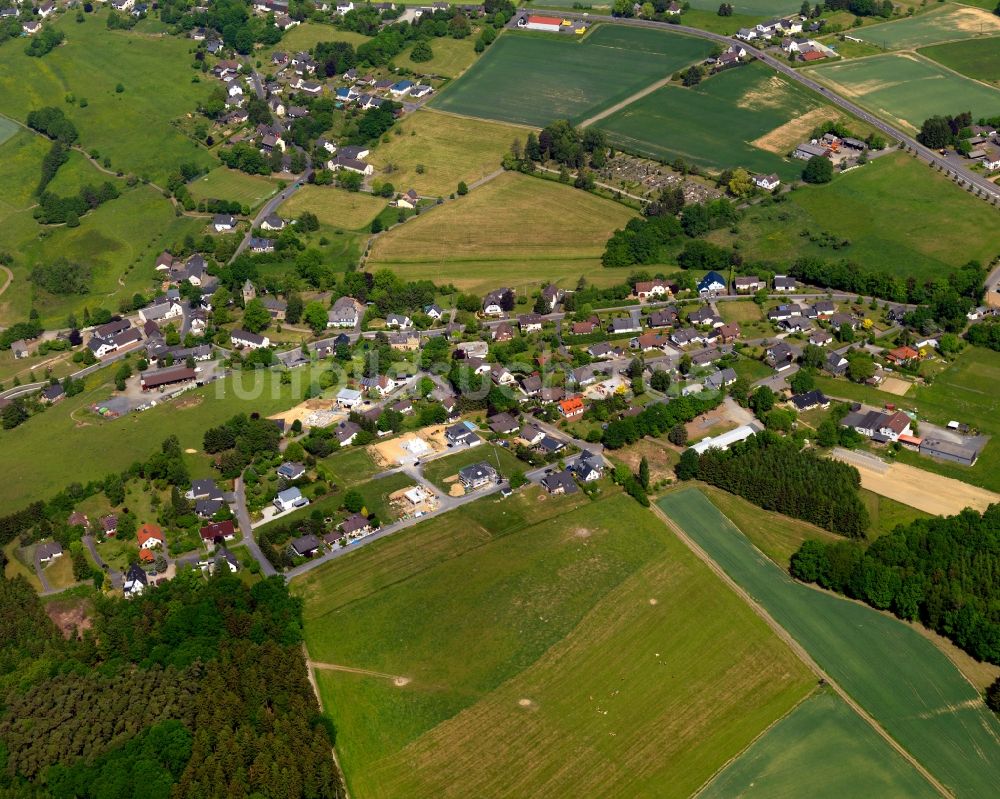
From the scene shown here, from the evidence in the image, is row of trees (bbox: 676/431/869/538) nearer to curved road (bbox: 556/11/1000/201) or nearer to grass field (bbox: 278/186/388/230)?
curved road (bbox: 556/11/1000/201)

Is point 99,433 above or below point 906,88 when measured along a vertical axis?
below

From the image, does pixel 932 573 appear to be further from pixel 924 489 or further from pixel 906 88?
pixel 906 88

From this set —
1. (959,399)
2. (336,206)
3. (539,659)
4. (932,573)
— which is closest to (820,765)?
(932,573)

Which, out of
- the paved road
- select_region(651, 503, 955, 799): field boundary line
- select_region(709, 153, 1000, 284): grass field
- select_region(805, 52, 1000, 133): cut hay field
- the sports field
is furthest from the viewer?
the sports field

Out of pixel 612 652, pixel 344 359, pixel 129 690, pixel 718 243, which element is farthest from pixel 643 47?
pixel 129 690

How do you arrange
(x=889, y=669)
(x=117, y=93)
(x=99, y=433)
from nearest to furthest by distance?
(x=889, y=669), (x=99, y=433), (x=117, y=93)

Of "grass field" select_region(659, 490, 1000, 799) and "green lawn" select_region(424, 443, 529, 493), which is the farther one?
"green lawn" select_region(424, 443, 529, 493)

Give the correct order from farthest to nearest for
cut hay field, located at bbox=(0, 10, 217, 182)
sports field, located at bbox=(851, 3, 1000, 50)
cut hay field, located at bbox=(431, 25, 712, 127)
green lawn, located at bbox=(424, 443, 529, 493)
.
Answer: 1. sports field, located at bbox=(851, 3, 1000, 50)
2. cut hay field, located at bbox=(431, 25, 712, 127)
3. cut hay field, located at bbox=(0, 10, 217, 182)
4. green lawn, located at bbox=(424, 443, 529, 493)

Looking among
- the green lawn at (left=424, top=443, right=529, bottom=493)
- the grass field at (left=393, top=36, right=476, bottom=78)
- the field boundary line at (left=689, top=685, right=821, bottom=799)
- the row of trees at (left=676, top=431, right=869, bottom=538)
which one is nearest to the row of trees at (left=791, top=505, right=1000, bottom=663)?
the row of trees at (left=676, top=431, right=869, bottom=538)
